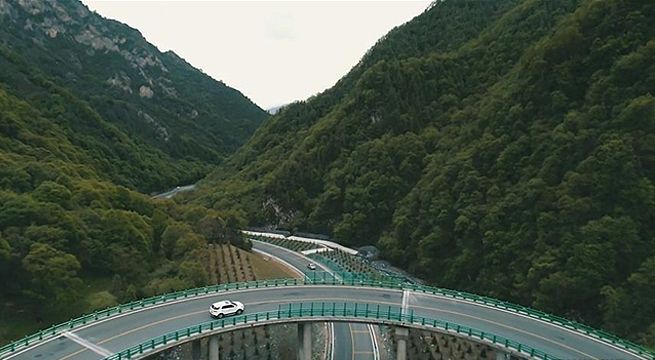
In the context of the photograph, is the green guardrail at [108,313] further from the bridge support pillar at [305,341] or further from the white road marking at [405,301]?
the white road marking at [405,301]

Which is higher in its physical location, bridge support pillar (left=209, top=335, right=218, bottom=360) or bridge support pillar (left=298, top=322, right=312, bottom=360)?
bridge support pillar (left=209, top=335, right=218, bottom=360)

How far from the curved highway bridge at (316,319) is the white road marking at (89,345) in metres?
0.06

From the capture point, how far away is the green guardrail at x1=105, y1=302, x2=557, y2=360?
3738 centimetres

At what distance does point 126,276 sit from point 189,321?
20.8 meters

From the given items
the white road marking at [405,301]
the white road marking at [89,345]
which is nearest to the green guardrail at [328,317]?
the white road marking at [405,301]

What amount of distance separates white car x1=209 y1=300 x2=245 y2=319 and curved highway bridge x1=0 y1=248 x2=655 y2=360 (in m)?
0.65

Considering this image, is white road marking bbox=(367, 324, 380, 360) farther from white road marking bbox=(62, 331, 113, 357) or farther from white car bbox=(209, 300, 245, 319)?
white road marking bbox=(62, 331, 113, 357)

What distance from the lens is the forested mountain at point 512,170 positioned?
60.3 metres

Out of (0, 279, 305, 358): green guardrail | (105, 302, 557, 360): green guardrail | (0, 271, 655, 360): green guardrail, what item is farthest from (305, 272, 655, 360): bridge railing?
(0, 279, 305, 358): green guardrail

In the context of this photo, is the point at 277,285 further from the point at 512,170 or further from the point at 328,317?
the point at 512,170

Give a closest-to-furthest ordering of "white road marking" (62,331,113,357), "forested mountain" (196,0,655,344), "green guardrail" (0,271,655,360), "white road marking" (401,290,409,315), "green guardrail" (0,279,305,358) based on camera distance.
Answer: "white road marking" (62,331,113,357)
"green guardrail" (0,279,305,358)
"green guardrail" (0,271,655,360)
"white road marking" (401,290,409,315)
"forested mountain" (196,0,655,344)

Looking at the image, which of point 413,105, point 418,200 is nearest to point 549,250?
point 418,200

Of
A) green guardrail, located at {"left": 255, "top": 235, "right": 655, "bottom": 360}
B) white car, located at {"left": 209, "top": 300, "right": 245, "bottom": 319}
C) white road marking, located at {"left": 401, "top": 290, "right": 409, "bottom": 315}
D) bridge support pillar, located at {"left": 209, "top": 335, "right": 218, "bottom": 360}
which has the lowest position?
green guardrail, located at {"left": 255, "top": 235, "right": 655, "bottom": 360}

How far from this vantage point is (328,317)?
44500mm
